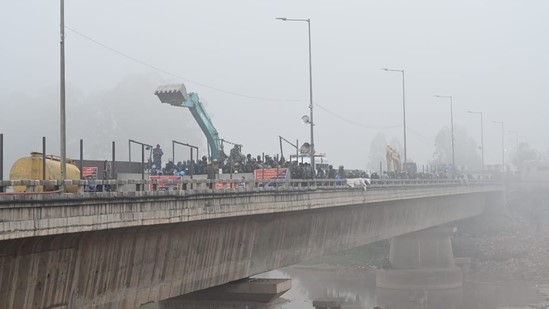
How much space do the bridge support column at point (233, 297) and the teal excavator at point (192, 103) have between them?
31.4ft

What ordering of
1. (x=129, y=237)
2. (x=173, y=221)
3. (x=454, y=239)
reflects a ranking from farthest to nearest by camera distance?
(x=454, y=239) < (x=173, y=221) < (x=129, y=237)

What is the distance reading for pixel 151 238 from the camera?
18625 millimetres

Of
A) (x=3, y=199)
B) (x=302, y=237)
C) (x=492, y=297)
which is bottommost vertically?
(x=492, y=297)

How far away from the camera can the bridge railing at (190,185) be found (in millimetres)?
15531

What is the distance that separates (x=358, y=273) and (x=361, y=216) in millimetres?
30865

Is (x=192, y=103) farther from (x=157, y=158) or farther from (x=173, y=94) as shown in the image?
(x=157, y=158)

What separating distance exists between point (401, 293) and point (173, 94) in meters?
32.4

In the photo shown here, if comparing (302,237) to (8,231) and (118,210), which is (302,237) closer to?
(118,210)

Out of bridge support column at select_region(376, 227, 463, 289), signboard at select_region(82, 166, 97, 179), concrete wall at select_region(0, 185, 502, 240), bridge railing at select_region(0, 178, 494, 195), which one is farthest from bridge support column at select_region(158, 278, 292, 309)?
bridge support column at select_region(376, 227, 463, 289)

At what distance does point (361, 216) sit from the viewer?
124 ft

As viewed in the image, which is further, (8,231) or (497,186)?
(497,186)

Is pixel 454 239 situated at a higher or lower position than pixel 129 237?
lower

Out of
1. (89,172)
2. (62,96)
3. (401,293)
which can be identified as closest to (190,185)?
(89,172)

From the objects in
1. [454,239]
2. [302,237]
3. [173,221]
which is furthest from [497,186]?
[173,221]
